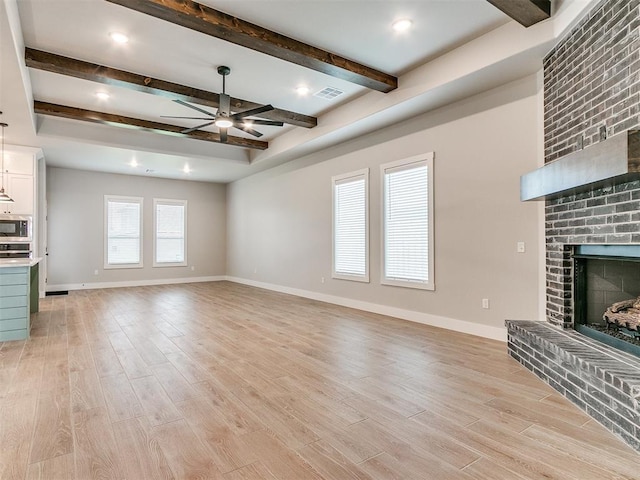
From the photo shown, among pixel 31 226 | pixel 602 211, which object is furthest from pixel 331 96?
pixel 31 226

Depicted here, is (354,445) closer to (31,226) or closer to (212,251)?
(31,226)

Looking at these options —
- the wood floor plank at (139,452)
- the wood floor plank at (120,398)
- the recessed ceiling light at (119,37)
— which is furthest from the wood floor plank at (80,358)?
the recessed ceiling light at (119,37)

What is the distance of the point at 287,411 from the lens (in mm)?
2510

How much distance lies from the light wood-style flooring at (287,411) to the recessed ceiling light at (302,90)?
11.2 feet

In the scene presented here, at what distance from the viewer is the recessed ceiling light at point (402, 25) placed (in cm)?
362

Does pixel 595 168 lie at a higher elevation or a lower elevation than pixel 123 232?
higher

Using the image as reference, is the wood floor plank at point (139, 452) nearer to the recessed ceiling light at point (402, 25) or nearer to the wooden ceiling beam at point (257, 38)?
the wooden ceiling beam at point (257, 38)

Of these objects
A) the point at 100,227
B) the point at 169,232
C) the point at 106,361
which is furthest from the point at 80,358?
the point at 169,232

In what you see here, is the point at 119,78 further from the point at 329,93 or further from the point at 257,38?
the point at 329,93

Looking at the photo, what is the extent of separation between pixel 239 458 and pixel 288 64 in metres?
4.23

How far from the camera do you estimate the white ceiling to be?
3422 mm

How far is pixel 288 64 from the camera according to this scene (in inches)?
178

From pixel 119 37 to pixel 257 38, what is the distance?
4.94ft

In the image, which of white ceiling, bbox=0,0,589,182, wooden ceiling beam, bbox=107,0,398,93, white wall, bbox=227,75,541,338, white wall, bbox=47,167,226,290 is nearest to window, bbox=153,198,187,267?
white wall, bbox=47,167,226,290
